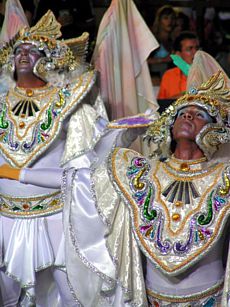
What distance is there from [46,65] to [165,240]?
1325 millimetres

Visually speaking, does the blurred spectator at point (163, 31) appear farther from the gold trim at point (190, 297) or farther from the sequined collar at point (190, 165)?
the gold trim at point (190, 297)

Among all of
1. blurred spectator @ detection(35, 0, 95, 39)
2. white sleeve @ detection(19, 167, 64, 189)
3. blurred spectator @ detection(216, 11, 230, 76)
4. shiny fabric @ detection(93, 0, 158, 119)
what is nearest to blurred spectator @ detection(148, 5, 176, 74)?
blurred spectator @ detection(216, 11, 230, 76)

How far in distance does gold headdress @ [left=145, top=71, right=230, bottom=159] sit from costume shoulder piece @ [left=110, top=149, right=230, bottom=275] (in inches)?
3.2

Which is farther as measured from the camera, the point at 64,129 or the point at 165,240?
the point at 64,129

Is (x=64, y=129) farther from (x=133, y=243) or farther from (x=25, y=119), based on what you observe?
(x=133, y=243)

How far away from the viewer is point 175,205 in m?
3.95

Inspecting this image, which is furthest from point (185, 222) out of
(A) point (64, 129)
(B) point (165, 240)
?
(A) point (64, 129)

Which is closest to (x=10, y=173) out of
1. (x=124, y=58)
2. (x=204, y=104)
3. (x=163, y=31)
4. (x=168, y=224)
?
(x=168, y=224)

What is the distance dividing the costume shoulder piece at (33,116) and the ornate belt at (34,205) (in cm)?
17

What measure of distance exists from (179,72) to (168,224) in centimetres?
226

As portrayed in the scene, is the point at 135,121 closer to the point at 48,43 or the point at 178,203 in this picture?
Result: the point at 48,43

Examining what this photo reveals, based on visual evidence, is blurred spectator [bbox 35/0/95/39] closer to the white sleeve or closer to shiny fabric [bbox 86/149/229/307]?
the white sleeve

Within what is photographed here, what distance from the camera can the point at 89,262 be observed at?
4.16m

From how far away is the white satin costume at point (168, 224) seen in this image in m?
3.89
